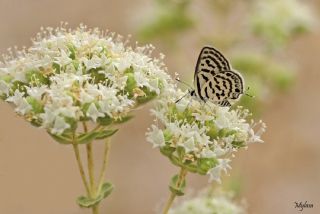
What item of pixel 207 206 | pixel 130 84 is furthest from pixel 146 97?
pixel 207 206

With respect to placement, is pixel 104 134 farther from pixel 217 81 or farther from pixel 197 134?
pixel 217 81

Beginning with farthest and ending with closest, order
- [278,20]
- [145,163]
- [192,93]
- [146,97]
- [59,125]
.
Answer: [145,163]
[278,20]
[192,93]
[146,97]
[59,125]

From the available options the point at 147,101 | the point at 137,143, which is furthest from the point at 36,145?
the point at 147,101

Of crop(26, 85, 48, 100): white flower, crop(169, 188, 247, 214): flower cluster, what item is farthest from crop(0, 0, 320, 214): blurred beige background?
crop(26, 85, 48, 100): white flower

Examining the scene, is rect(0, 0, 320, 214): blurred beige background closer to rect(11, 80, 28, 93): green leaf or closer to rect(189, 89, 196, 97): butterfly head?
rect(189, 89, 196, 97): butterfly head

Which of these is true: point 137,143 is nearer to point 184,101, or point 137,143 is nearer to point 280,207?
point 280,207
